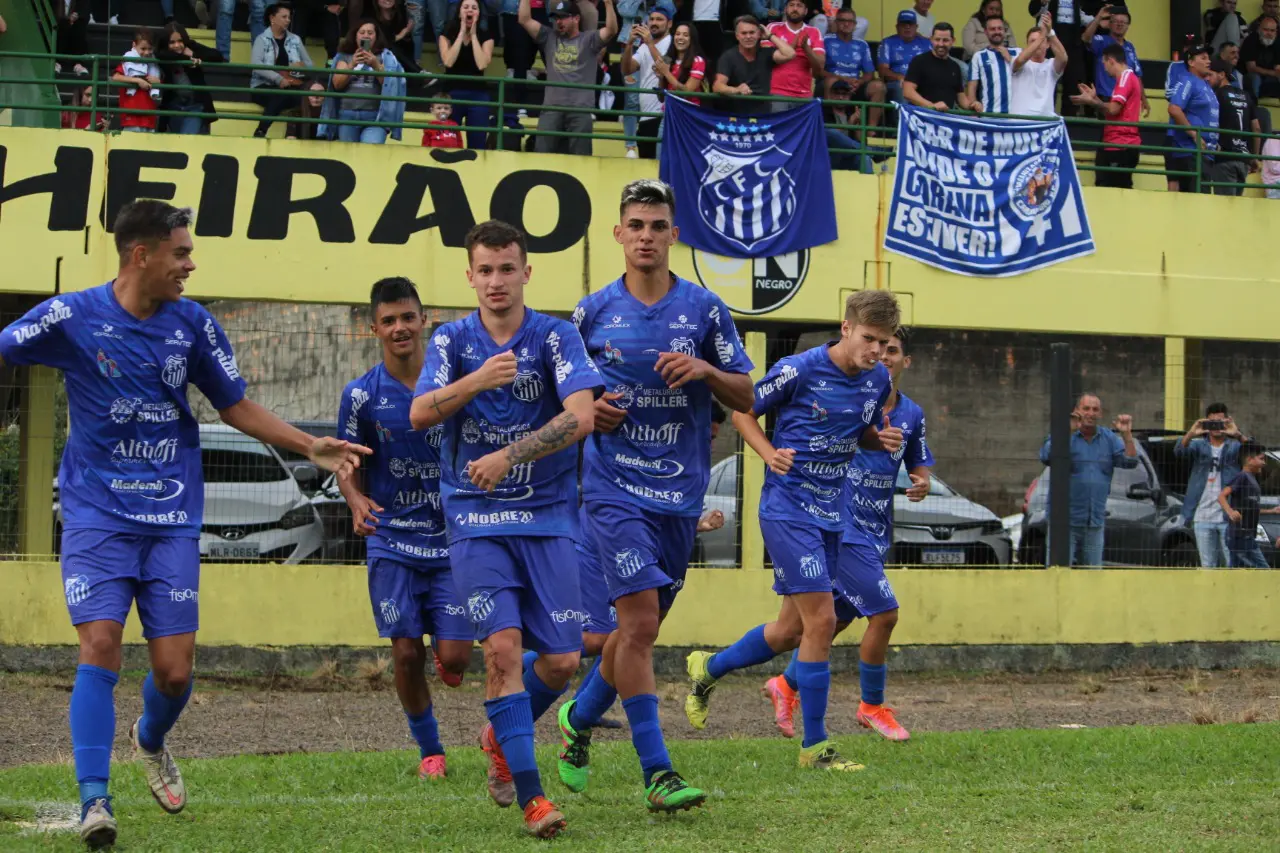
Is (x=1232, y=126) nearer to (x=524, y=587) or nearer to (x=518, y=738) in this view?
(x=524, y=587)

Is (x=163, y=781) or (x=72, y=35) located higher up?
(x=72, y=35)

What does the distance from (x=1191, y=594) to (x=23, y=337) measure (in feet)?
38.8

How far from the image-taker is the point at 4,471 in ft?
43.8

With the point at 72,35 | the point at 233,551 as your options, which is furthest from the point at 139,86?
the point at 233,551

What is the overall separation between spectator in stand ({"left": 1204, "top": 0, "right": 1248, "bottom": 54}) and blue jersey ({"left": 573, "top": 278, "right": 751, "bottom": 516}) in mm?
15568

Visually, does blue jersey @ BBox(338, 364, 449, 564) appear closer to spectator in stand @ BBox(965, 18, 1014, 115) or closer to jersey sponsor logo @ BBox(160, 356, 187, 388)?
jersey sponsor logo @ BBox(160, 356, 187, 388)

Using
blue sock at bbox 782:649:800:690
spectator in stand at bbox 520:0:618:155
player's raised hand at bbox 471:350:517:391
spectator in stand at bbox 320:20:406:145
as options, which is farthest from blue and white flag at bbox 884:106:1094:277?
player's raised hand at bbox 471:350:517:391

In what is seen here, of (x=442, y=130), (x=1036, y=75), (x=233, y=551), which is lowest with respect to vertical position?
(x=233, y=551)

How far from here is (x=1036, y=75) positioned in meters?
17.6

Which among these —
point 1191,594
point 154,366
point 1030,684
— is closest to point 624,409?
point 154,366

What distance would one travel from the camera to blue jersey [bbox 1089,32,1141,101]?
18469mm

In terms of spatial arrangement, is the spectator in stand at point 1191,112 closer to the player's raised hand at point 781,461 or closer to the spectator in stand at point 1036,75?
the spectator in stand at point 1036,75

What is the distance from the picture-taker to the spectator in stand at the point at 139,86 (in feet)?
48.1

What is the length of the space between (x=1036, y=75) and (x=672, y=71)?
12.4 ft
